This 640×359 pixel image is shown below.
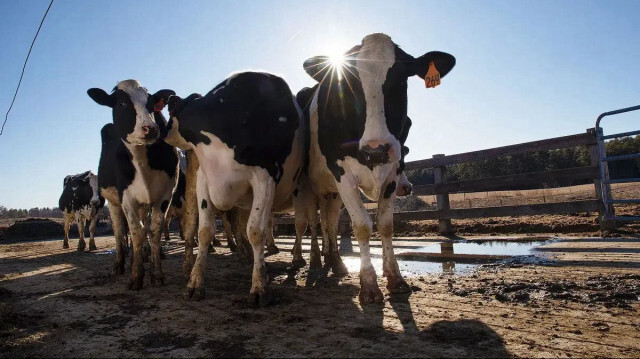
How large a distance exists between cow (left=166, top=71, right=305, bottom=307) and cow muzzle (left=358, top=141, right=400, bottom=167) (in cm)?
105

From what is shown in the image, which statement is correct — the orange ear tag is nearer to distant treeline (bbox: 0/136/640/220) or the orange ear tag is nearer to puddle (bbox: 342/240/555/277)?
puddle (bbox: 342/240/555/277)

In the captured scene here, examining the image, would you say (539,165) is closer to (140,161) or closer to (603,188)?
(603,188)

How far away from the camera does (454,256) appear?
18.1 ft

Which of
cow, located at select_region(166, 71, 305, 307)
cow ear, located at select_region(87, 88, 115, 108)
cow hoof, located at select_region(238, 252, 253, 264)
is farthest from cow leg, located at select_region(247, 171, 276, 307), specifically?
cow hoof, located at select_region(238, 252, 253, 264)

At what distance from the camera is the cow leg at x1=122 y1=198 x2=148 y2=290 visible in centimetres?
465

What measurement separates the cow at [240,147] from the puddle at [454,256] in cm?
174

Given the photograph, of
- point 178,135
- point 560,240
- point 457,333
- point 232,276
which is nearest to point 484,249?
point 560,240

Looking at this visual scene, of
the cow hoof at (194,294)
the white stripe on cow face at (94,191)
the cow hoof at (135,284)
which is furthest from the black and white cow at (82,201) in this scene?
the cow hoof at (194,294)

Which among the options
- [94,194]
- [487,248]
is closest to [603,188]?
[487,248]

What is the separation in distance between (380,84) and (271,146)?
1171mm

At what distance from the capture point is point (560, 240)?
6.45 meters

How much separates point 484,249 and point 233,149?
417 cm

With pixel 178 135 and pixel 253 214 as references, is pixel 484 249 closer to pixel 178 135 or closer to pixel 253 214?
pixel 253 214

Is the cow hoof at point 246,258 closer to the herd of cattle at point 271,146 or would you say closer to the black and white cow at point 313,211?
the black and white cow at point 313,211
